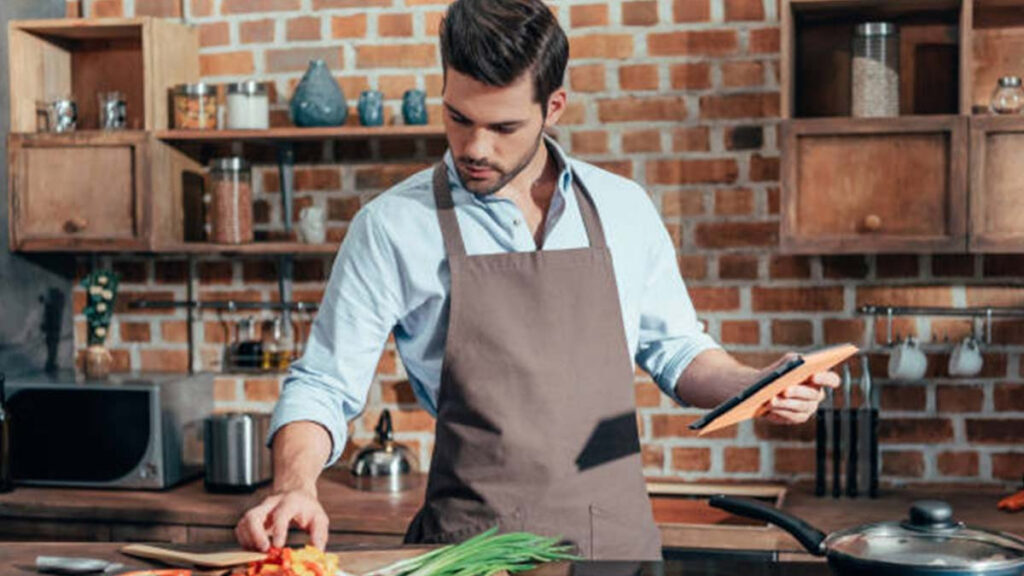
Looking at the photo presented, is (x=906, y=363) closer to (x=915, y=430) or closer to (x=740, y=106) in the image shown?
(x=915, y=430)

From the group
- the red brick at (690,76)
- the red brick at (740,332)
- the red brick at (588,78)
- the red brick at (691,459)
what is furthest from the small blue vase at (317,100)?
the red brick at (691,459)

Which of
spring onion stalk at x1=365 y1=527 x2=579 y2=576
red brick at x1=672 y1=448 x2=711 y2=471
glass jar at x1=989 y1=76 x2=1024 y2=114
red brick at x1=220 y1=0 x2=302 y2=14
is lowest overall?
red brick at x1=672 y1=448 x2=711 y2=471

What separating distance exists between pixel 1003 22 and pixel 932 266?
62cm

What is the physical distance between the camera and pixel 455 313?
2160 millimetres

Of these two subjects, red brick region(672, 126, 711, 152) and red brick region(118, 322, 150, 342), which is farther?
red brick region(118, 322, 150, 342)

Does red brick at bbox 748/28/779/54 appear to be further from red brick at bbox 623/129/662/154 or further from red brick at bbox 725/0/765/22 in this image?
red brick at bbox 623/129/662/154

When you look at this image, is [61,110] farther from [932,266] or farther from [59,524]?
[932,266]

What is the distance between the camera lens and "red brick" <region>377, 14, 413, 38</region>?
11.7 ft

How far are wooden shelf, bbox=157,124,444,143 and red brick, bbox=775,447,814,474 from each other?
1206 millimetres

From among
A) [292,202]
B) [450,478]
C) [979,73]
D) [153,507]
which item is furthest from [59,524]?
[979,73]

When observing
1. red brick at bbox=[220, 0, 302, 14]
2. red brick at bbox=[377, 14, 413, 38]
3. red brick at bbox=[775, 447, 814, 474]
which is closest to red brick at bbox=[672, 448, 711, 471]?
red brick at bbox=[775, 447, 814, 474]

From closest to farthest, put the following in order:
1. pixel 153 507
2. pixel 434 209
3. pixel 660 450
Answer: pixel 434 209, pixel 153 507, pixel 660 450

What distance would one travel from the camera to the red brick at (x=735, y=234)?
339 centimetres

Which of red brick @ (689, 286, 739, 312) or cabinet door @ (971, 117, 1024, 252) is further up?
cabinet door @ (971, 117, 1024, 252)
